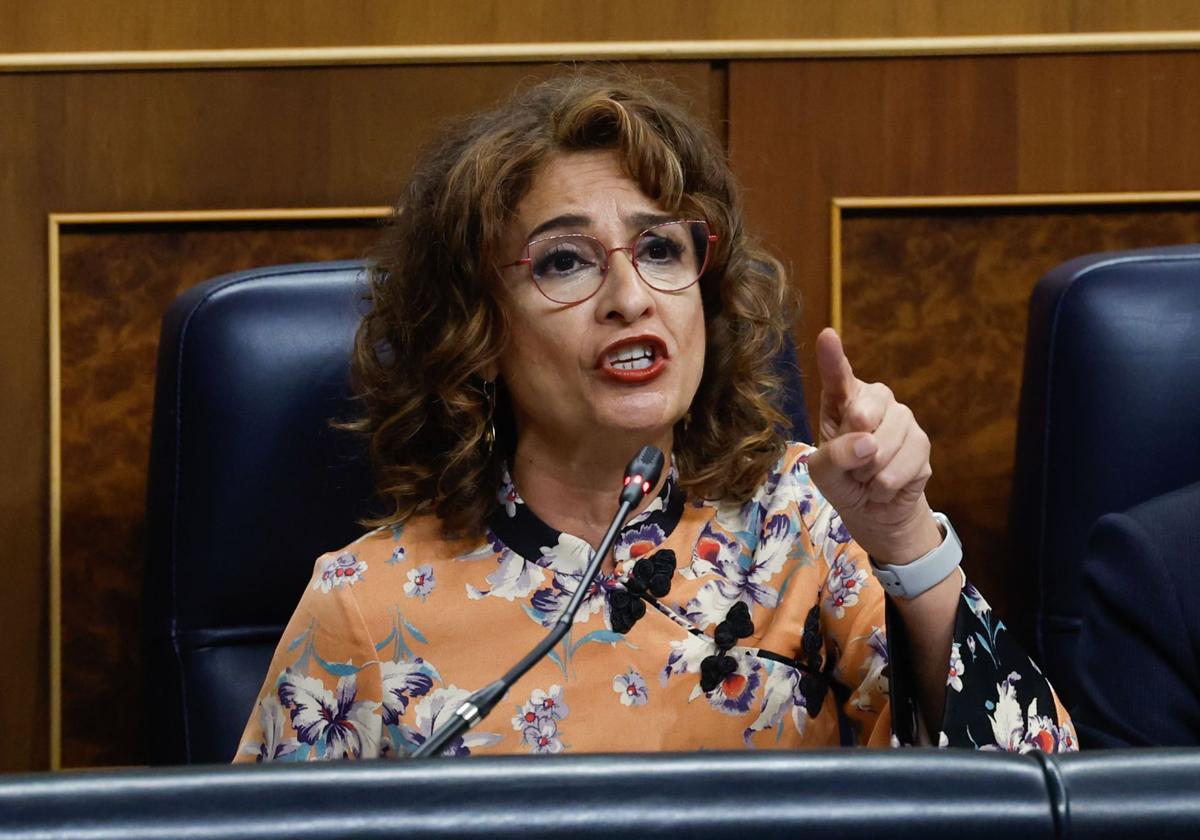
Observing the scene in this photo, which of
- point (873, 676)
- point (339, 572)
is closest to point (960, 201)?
point (873, 676)

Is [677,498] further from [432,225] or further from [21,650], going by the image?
[21,650]

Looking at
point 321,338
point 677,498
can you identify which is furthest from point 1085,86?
point 321,338

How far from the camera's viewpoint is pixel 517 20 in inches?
71.4

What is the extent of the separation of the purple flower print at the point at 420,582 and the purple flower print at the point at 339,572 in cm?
4

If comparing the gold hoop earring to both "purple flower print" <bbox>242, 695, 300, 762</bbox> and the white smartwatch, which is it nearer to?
"purple flower print" <bbox>242, 695, 300, 762</bbox>

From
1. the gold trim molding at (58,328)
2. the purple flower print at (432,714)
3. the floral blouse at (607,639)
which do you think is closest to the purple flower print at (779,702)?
the floral blouse at (607,639)

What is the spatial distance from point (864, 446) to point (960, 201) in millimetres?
892

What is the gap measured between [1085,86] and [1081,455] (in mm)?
551

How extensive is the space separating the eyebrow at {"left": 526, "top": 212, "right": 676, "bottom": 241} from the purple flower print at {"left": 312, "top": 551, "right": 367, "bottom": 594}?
1.02 feet

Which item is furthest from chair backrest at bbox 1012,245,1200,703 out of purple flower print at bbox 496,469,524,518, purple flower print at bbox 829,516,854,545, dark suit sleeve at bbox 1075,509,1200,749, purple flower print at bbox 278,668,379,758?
purple flower print at bbox 278,668,379,758

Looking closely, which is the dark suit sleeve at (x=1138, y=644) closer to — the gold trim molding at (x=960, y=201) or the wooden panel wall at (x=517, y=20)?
the gold trim molding at (x=960, y=201)

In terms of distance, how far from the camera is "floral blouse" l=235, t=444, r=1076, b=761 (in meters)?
1.20

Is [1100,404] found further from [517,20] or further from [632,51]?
[517,20]

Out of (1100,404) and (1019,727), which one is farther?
(1100,404)
